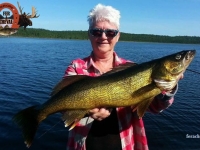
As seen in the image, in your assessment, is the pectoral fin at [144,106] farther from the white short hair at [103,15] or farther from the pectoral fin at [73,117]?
the white short hair at [103,15]

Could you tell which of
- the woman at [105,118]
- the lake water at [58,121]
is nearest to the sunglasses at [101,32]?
the woman at [105,118]

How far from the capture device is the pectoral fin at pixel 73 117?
3355mm

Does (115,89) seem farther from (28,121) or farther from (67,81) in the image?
(28,121)

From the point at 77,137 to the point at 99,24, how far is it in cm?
180

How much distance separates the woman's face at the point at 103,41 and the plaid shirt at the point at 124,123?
218 millimetres

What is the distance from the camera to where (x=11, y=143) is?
29.7 ft

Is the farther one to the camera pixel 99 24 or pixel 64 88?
pixel 99 24

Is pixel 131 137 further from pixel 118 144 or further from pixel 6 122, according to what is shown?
pixel 6 122

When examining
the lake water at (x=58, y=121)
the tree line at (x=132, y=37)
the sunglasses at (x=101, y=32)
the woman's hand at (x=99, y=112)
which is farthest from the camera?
the tree line at (x=132, y=37)

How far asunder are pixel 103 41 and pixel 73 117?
1290 mm

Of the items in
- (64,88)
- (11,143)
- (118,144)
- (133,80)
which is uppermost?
(133,80)

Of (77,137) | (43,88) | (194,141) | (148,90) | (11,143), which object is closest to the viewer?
(148,90)

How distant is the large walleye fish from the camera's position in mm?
3312

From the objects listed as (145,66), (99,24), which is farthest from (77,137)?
(99,24)
